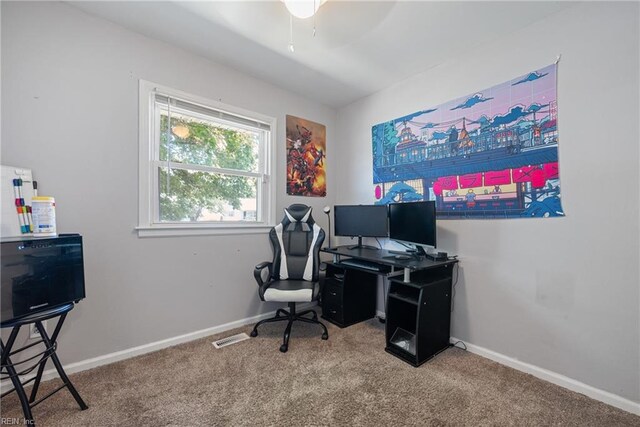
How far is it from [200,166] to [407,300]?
2.20m

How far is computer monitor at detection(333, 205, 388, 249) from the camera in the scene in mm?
2773

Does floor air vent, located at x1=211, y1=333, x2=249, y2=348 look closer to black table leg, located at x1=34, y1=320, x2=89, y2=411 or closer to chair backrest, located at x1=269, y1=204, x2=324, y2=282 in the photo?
chair backrest, located at x1=269, y1=204, x2=324, y2=282

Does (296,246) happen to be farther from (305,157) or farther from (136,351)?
(136,351)

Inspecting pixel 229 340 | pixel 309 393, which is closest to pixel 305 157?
pixel 229 340

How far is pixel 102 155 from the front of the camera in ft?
6.41

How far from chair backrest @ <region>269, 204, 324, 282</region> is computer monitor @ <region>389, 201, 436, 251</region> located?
2.50 feet

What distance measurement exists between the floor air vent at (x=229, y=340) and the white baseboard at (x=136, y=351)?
17cm

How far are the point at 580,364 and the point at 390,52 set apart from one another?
2.75 metres

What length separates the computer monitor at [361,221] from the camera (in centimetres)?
277

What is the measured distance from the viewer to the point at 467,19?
1.90 meters

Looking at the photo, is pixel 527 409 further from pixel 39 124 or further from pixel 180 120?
pixel 39 124

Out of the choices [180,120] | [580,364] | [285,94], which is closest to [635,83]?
[580,364]

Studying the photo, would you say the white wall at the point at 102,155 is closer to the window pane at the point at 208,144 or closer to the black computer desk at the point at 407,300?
the window pane at the point at 208,144

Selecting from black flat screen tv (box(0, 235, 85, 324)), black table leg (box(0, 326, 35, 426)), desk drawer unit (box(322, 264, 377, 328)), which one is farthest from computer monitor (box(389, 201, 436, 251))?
black table leg (box(0, 326, 35, 426))
